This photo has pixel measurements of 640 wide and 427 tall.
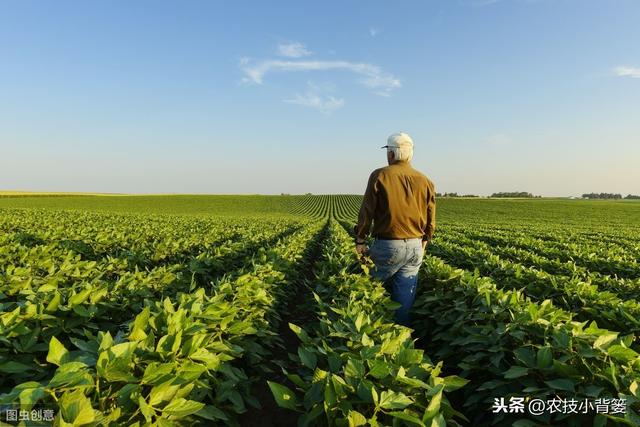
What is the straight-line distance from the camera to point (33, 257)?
23.1 ft

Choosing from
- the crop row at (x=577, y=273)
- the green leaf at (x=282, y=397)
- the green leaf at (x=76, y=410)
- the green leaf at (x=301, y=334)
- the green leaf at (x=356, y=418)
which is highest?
the green leaf at (x=76, y=410)

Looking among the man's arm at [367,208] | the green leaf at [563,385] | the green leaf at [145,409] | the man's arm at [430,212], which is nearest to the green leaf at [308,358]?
the green leaf at [145,409]

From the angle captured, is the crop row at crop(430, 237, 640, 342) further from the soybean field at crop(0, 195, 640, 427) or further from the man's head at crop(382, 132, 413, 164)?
the man's head at crop(382, 132, 413, 164)

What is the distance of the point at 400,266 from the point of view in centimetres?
464

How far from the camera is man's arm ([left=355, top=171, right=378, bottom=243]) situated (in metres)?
4.44

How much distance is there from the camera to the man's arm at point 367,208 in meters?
4.44

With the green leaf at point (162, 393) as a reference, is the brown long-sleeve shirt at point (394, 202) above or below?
above

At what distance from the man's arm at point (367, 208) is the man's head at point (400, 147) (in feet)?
1.36

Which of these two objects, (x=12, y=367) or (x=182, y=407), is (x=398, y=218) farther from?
(x=12, y=367)

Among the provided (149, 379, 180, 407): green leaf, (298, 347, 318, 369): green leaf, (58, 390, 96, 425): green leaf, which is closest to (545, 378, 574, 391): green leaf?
(298, 347, 318, 369): green leaf

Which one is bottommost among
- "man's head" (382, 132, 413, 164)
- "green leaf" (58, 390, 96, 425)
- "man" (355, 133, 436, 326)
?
"green leaf" (58, 390, 96, 425)

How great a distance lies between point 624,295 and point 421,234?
4414mm

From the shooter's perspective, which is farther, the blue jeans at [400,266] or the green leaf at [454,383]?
the blue jeans at [400,266]

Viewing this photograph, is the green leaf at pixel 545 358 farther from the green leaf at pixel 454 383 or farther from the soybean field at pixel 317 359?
the green leaf at pixel 454 383
